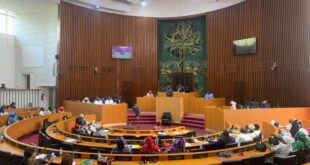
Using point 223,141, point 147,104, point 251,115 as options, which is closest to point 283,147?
point 223,141

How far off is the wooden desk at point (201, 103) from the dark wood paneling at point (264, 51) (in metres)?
1.81

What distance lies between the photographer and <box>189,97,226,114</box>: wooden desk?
15656 millimetres

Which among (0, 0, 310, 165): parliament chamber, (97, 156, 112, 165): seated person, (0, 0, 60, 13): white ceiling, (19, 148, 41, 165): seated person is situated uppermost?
(0, 0, 60, 13): white ceiling

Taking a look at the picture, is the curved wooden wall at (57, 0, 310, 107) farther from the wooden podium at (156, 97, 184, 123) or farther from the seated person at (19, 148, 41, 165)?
the seated person at (19, 148, 41, 165)

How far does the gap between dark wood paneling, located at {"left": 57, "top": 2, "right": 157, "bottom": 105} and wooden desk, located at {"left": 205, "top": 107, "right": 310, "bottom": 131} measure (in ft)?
27.3

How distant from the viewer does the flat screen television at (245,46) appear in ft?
53.4

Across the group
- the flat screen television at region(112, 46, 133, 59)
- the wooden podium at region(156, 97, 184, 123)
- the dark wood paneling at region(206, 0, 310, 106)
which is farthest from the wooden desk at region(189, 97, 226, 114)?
the flat screen television at region(112, 46, 133, 59)

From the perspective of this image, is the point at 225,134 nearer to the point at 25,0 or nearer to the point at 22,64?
the point at 25,0

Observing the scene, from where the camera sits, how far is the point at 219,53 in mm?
18391

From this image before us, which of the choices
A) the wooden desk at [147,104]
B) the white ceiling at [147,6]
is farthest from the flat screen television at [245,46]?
the wooden desk at [147,104]

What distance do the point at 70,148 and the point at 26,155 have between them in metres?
2.26

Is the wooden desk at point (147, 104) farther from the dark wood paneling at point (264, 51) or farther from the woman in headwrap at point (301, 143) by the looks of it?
the woman in headwrap at point (301, 143)

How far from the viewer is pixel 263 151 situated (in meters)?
6.37

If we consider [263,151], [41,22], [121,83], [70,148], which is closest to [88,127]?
[70,148]
